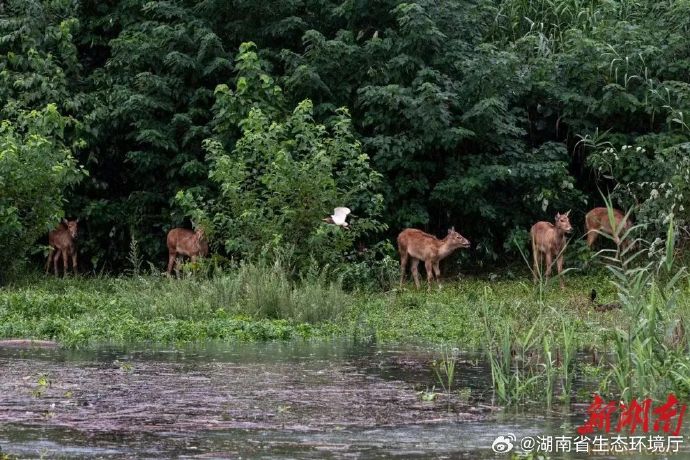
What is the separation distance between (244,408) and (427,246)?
1157cm

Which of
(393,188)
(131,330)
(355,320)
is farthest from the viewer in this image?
(393,188)

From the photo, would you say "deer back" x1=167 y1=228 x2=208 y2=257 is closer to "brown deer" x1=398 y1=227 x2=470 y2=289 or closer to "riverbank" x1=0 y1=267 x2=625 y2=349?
"riverbank" x1=0 y1=267 x2=625 y2=349

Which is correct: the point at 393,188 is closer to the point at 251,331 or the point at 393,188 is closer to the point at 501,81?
the point at 501,81

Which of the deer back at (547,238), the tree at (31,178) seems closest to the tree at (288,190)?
the tree at (31,178)

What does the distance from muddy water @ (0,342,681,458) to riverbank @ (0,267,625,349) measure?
123 centimetres

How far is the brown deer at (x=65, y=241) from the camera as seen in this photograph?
21875 millimetres

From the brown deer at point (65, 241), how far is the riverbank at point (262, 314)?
428cm

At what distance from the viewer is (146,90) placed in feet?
70.8

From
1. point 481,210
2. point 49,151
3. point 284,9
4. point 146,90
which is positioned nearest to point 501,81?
point 481,210

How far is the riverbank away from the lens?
Answer: 13.2 m

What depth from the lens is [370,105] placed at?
21062 mm

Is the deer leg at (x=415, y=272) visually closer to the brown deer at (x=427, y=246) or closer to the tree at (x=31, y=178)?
the brown deer at (x=427, y=246)

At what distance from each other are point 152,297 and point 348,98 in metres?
7.43

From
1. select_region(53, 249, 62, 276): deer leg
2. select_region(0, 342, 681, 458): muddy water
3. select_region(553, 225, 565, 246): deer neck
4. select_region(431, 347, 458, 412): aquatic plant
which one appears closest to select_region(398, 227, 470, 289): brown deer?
select_region(553, 225, 565, 246): deer neck
